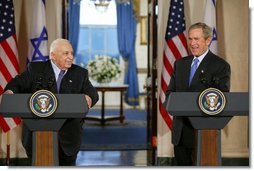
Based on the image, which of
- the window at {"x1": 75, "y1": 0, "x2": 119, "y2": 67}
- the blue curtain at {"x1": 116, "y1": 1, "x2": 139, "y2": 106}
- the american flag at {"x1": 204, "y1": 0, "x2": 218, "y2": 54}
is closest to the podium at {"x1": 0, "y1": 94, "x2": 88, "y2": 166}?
the american flag at {"x1": 204, "y1": 0, "x2": 218, "y2": 54}

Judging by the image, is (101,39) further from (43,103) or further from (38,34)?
(43,103)

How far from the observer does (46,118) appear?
88.7 inches

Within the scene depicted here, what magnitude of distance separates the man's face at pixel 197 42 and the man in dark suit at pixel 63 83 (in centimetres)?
58

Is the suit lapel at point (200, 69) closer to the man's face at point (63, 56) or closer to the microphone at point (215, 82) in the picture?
the microphone at point (215, 82)

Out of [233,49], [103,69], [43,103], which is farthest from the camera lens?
[103,69]

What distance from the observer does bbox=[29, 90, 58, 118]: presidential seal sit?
2193 millimetres

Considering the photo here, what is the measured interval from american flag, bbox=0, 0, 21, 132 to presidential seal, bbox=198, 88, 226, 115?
3.71ft

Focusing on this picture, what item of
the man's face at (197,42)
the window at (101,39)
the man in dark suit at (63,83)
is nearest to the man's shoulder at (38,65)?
the man in dark suit at (63,83)

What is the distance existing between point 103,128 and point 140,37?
5.61 m

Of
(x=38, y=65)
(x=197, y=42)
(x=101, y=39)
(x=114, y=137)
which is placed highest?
(x=101, y=39)

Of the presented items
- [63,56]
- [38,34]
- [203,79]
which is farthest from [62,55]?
[203,79]

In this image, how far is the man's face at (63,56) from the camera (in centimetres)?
257

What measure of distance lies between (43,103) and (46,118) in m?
0.08

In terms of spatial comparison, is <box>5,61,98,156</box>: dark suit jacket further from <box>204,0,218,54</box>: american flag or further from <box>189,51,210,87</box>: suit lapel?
<box>204,0,218,54</box>: american flag
